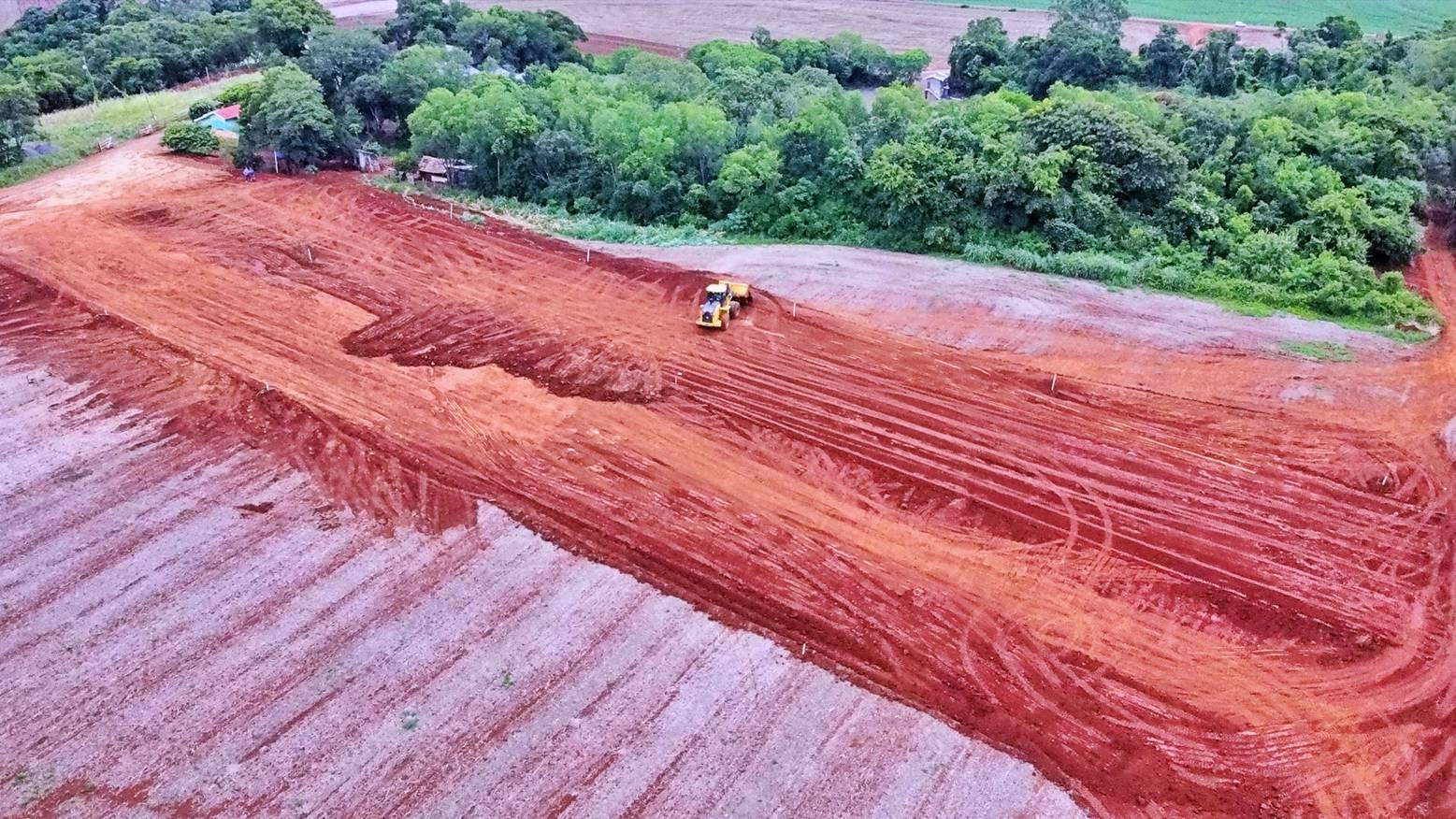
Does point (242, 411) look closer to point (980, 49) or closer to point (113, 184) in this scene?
point (113, 184)

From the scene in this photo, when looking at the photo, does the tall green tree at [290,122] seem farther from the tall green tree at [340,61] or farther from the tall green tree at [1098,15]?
the tall green tree at [1098,15]

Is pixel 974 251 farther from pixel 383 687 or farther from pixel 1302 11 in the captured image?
pixel 1302 11

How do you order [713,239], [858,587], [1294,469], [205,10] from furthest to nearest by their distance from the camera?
[205,10] → [713,239] → [1294,469] → [858,587]

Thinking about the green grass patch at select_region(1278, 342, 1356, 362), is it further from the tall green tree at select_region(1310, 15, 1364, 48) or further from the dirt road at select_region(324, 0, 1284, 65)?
the dirt road at select_region(324, 0, 1284, 65)

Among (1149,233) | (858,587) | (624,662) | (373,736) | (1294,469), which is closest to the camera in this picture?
(373,736)

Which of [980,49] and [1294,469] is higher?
[980,49]

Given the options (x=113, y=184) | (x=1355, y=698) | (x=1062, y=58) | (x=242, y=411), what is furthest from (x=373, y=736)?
(x=1062, y=58)

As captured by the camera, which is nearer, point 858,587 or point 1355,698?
point 1355,698
